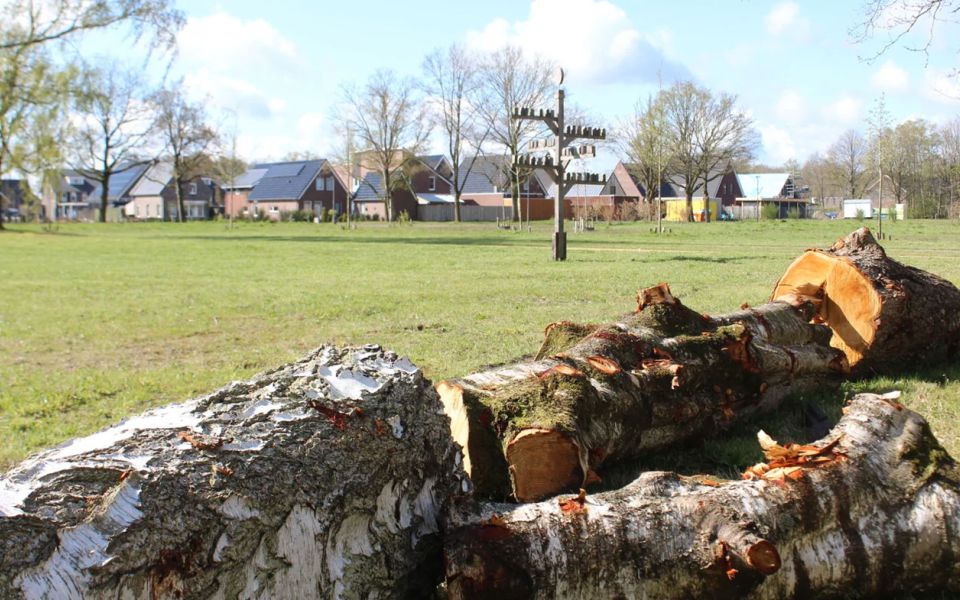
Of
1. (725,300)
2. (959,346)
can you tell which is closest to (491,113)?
(725,300)

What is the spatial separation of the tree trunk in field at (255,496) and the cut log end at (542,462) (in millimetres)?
419

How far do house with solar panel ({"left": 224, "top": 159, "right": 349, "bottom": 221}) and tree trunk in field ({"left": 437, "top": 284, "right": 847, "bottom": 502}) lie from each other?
267 ft

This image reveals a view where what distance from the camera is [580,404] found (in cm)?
368

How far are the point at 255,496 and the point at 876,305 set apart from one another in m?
4.94

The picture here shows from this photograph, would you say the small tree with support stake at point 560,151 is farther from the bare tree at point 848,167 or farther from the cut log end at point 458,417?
the bare tree at point 848,167

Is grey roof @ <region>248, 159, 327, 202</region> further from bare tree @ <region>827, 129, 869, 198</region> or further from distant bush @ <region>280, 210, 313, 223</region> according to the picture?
bare tree @ <region>827, 129, 869, 198</region>

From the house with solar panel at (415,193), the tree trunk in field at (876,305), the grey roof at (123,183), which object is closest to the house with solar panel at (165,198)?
the grey roof at (123,183)

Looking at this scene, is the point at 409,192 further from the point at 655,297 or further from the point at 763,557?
the point at 763,557

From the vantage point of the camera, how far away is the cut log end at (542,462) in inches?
134

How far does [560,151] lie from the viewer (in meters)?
21.3

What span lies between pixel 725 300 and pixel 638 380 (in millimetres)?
7639

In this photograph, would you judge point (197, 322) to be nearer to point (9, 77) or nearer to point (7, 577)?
point (7, 577)

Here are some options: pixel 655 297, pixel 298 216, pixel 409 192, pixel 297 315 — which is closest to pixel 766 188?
pixel 409 192

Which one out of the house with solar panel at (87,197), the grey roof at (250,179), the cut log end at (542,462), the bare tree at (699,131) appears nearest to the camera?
the cut log end at (542,462)
